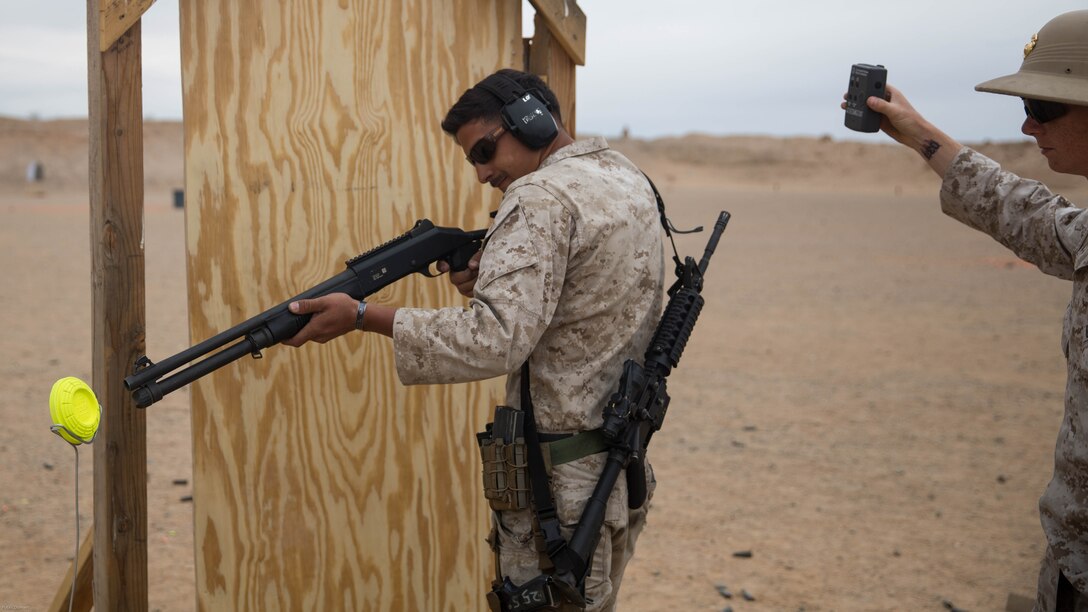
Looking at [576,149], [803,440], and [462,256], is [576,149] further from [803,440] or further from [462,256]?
[803,440]

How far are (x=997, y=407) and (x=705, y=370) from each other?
2.49m

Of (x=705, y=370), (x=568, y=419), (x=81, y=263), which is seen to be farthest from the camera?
(x=81, y=263)

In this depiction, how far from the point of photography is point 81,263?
51.4 ft

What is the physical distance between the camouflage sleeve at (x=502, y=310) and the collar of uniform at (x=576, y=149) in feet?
0.70

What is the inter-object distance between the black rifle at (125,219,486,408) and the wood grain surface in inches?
24.2

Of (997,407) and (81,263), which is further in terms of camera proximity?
(81,263)

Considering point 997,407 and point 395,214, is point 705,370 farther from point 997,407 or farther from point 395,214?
point 395,214

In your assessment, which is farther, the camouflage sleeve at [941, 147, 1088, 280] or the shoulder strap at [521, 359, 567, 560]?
the shoulder strap at [521, 359, 567, 560]

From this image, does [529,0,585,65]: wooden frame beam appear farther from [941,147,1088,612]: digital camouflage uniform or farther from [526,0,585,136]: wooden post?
[941,147,1088,612]: digital camouflage uniform

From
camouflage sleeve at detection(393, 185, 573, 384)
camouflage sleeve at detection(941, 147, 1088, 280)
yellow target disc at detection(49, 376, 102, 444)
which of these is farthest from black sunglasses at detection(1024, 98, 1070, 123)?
yellow target disc at detection(49, 376, 102, 444)

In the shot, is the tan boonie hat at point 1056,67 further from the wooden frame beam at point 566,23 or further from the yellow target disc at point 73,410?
the yellow target disc at point 73,410

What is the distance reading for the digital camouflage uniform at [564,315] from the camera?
2416 mm

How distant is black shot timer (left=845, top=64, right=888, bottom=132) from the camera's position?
108 inches

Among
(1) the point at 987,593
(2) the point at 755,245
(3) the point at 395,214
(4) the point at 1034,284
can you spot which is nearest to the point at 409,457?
(3) the point at 395,214
